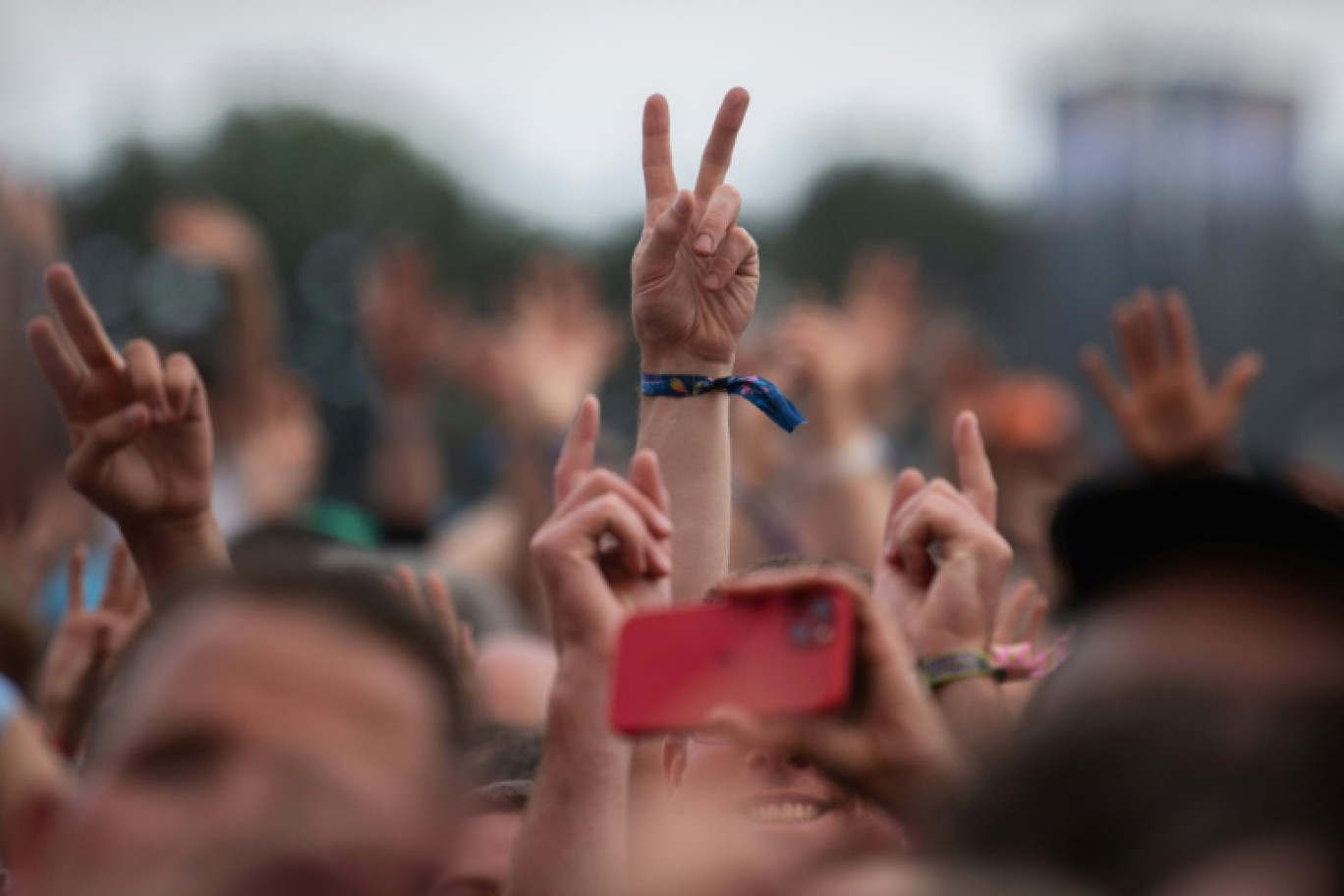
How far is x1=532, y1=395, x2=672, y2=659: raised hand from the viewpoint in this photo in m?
1.96

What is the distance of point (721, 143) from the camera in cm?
242

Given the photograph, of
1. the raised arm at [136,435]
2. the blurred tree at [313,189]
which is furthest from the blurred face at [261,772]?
the blurred tree at [313,189]

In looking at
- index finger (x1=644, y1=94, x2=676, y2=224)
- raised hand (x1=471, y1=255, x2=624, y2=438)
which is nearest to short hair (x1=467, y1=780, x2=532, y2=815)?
index finger (x1=644, y1=94, x2=676, y2=224)

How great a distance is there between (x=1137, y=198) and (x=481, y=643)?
1160 centimetres

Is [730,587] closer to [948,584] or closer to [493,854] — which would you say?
[948,584]

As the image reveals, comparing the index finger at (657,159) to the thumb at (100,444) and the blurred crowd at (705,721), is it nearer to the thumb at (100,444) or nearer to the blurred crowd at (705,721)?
the blurred crowd at (705,721)

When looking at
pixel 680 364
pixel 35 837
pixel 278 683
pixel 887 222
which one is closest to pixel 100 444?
pixel 680 364

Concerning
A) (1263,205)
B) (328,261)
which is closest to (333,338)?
(328,261)

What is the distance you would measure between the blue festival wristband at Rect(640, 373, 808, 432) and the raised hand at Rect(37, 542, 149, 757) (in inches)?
44.0

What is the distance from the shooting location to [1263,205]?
499 inches

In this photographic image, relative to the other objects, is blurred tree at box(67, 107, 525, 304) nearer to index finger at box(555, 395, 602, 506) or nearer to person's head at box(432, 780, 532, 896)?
person's head at box(432, 780, 532, 896)

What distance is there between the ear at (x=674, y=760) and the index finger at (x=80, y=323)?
96 centimetres

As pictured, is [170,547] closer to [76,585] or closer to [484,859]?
[484,859]

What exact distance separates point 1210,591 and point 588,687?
86cm
